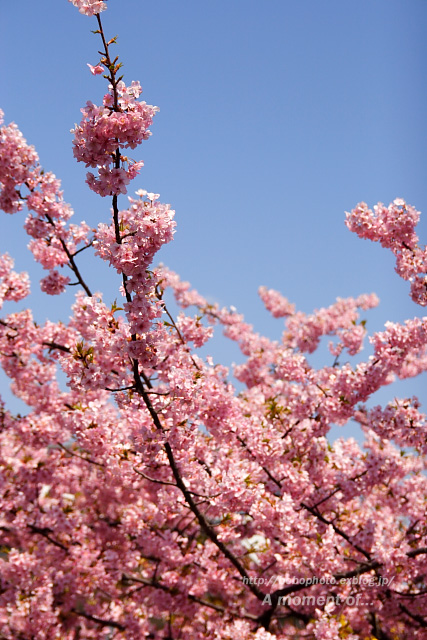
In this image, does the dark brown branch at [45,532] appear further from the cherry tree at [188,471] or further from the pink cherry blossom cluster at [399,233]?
the pink cherry blossom cluster at [399,233]

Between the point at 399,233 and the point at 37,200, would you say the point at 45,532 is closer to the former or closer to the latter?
the point at 37,200

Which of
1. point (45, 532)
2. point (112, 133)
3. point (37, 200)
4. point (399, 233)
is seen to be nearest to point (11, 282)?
point (37, 200)

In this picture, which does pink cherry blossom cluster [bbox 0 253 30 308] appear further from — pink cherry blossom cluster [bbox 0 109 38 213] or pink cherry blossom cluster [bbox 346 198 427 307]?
pink cherry blossom cluster [bbox 346 198 427 307]

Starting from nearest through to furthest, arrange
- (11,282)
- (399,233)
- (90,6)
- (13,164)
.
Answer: (90,6) → (13,164) → (399,233) → (11,282)

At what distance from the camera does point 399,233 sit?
248 inches

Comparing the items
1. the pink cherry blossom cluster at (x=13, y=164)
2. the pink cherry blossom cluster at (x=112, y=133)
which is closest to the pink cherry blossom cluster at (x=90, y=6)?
the pink cherry blossom cluster at (x=112, y=133)

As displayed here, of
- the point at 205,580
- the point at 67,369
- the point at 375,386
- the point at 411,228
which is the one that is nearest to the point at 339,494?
the point at 375,386

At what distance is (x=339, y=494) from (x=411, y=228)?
3958 mm

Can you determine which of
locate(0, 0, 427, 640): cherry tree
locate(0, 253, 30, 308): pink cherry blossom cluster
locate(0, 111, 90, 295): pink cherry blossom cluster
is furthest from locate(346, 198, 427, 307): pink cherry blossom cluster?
locate(0, 253, 30, 308): pink cherry blossom cluster

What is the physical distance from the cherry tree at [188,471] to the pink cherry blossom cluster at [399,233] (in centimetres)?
2

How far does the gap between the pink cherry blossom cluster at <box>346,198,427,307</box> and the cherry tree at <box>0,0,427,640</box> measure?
0.02 meters

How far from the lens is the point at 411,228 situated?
6266 millimetres

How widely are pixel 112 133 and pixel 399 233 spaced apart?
4.34 m

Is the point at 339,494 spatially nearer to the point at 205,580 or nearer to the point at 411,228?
the point at 205,580
